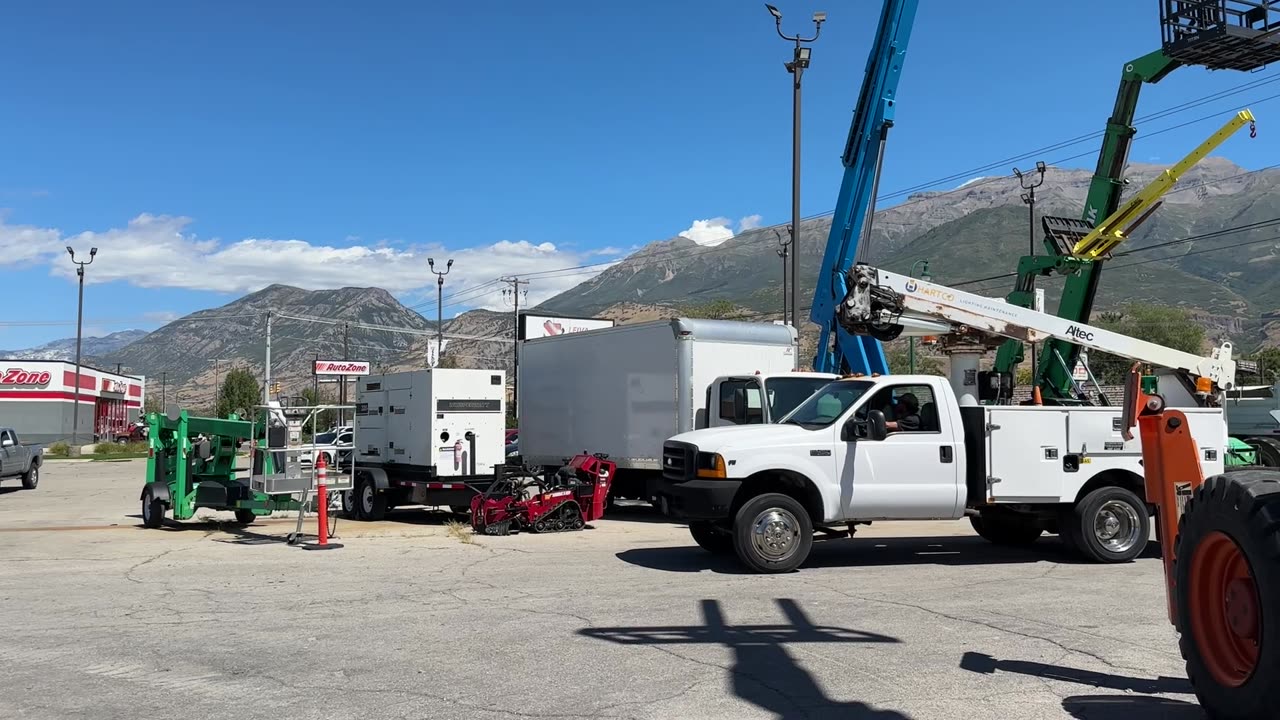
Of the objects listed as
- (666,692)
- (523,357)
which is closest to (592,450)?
(523,357)

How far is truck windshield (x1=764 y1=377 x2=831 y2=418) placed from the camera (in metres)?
14.1

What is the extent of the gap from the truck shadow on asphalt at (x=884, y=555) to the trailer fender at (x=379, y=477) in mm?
5767

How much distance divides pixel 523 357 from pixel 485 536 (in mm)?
6814

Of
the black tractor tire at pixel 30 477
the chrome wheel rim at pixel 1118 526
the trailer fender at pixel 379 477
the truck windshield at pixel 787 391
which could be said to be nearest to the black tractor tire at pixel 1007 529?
the chrome wheel rim at pixel 1118 526

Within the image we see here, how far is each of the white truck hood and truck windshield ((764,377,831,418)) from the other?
10.1 ft

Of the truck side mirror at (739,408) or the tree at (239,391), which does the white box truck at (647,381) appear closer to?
the truck side mirror at (739,408)

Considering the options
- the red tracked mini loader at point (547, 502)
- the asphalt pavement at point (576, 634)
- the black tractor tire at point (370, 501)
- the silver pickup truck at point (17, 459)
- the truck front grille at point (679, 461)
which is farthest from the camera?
the silver pickup truck at point (17, 459)

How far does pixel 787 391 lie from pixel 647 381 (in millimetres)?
3337

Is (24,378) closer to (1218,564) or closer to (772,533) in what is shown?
(772,533)

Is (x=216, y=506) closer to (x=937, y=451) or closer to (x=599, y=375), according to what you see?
(x=599, y=375)

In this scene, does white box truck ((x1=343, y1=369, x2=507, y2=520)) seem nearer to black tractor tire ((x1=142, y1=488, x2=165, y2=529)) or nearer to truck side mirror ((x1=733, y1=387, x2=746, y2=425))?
black tractor tire ((x1=142, y1=488, x2=165, y2=529))

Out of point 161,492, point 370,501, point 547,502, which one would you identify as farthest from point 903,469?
point 161,492

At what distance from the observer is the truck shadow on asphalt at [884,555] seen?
11336 millimetres

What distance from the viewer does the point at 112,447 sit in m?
50.8
